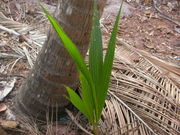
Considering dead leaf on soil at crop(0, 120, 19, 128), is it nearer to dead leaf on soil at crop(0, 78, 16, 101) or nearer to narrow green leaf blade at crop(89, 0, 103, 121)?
dead leaf on soil at crop(0, 78, 16, 101)

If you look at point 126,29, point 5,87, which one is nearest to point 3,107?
point 5,87

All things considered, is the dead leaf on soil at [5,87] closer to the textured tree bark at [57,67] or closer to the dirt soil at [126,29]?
the dirt soil at [126,29]

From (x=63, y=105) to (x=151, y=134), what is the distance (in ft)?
1.58

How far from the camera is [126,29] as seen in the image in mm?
3684

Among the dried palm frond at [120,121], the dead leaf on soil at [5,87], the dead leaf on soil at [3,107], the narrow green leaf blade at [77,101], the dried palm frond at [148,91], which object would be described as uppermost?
the narrow green leaf blade at [77,101]

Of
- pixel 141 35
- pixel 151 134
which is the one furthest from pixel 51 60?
pixel 141 35

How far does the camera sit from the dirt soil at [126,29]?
7.45ft

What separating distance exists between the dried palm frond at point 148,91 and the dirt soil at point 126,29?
59cm

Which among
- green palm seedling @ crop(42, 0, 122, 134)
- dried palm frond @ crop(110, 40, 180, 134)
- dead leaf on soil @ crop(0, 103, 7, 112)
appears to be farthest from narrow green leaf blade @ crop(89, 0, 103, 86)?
dead leaf on soil @ crop(0, 103, 7, 112)

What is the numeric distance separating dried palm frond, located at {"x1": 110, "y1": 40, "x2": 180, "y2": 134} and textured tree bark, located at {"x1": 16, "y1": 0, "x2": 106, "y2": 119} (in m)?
0.33

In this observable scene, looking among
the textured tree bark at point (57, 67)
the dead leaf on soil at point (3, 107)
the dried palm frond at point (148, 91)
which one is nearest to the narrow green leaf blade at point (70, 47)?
the textured tree bark at point (57, 67)

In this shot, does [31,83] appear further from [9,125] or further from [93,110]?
[93,110]

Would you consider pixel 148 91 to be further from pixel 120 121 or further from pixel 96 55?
pixel 96 55

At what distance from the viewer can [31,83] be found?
1.87 metres
